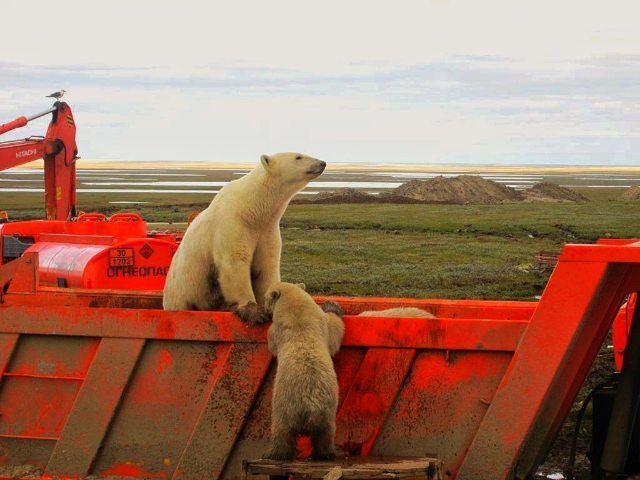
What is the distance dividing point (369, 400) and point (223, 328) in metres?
0.84

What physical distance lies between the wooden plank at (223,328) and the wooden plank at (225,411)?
0.10 m

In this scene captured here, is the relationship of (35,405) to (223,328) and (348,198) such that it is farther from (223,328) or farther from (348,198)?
(348,198)

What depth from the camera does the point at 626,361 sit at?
15.6 ft

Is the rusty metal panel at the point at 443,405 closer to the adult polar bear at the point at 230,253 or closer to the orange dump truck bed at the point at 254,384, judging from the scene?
the orange dump truck bed at the point at 254,384

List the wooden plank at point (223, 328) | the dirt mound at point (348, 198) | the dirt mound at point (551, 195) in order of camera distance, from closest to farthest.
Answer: the wooden plank at point (223, 328) → the dirt mound at point (348, 198) → the dirt mound at point (551, 195)

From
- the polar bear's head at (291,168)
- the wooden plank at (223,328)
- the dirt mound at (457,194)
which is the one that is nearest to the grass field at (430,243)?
the dirt mound at (457,194)

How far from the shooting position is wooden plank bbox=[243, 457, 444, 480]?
4.24 meters

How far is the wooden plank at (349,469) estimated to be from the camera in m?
4.24

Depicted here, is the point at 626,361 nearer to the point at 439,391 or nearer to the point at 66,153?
→ the point at 439,391

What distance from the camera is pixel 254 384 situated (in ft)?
16.0

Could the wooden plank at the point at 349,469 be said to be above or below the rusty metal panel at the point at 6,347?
below

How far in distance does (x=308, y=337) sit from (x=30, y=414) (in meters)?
1.69

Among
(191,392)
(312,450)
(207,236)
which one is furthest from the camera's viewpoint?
(207,236)

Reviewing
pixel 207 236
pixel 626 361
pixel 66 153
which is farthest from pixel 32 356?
pixel 66 153
